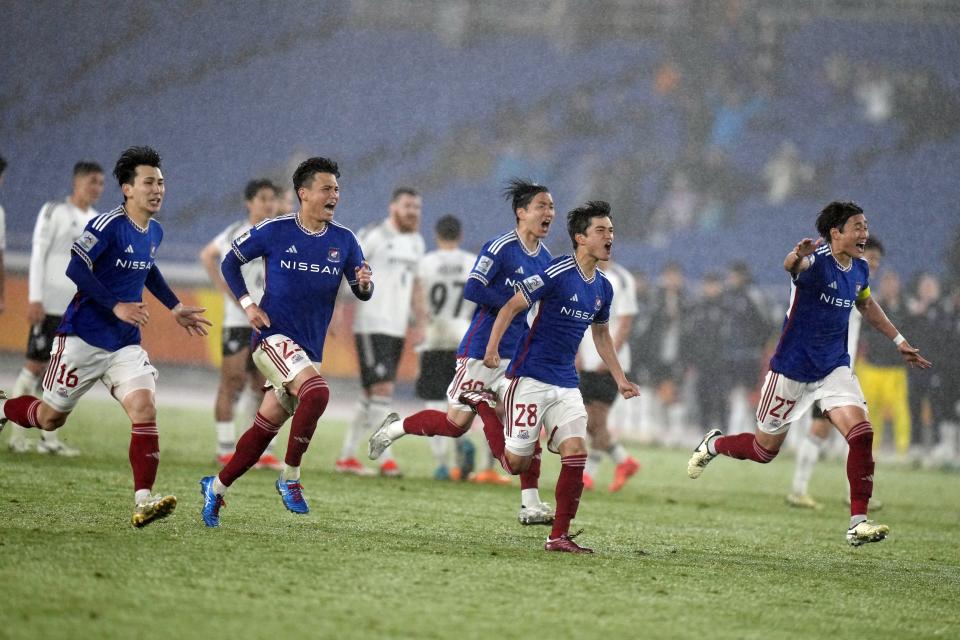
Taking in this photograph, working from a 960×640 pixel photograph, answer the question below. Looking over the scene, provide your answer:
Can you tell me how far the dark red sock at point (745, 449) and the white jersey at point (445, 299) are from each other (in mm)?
3564

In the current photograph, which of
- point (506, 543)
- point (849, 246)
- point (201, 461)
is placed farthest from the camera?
point (201, 461)

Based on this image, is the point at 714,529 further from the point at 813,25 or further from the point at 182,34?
the point at 182,34

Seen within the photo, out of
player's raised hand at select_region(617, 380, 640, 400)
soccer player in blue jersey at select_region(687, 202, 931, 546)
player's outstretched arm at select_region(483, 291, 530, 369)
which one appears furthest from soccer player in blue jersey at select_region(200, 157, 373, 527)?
soccer player in blue jersey at select_region(687, 202, 931, 546)

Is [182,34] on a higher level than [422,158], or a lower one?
higher

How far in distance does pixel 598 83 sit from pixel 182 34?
378 inches

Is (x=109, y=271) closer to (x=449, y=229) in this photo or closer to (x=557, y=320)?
(x=557, y=320)

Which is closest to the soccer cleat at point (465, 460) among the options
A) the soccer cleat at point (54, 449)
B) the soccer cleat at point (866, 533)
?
the soccer cleat at point (54, 449)

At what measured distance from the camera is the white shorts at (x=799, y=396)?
8.09 metres

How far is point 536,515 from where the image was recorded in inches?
309

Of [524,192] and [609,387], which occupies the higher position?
[524,192]

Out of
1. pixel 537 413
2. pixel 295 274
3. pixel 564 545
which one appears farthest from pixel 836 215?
pixel 295 274

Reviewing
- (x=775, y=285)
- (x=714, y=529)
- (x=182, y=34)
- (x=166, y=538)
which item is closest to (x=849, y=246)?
(x=714, y=529)

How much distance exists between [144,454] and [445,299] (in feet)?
17.5

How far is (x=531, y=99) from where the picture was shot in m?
28.9
